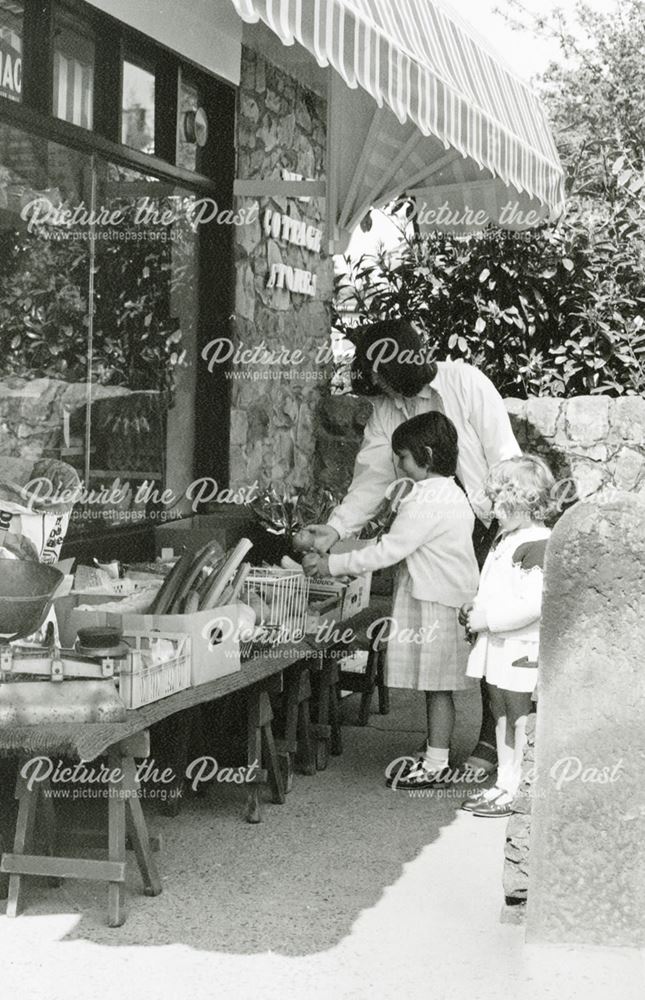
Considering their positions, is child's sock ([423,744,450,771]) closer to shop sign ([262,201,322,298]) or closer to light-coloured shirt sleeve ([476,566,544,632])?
light-coloured shirt sleeve ([476,566,544,632])

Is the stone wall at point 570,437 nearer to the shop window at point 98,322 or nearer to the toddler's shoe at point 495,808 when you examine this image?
the shop window at point 98,322

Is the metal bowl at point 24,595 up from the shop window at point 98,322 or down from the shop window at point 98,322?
down

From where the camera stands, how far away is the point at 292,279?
8.95 meters

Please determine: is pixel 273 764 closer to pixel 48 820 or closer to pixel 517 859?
pixel 48 820

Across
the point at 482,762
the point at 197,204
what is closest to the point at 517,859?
the point at 482,762

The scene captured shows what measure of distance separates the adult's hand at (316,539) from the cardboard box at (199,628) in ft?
3.58

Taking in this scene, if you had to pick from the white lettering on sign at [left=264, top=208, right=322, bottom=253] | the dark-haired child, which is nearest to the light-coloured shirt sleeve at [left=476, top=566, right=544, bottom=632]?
the dark-haired child

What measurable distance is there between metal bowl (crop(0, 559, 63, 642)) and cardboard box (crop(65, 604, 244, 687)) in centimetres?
22

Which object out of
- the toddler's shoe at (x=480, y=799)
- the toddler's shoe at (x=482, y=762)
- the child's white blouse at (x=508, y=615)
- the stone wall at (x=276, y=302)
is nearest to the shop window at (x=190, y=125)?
the stone wall at (x=276, y=302)

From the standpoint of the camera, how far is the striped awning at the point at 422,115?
5023mm

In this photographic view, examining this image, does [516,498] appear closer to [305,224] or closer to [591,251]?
[305,224]

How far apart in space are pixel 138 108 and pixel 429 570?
301cm

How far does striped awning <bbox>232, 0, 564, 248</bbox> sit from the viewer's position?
502 cm

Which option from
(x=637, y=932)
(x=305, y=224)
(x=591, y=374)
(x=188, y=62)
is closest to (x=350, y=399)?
(x=305, y=224)
